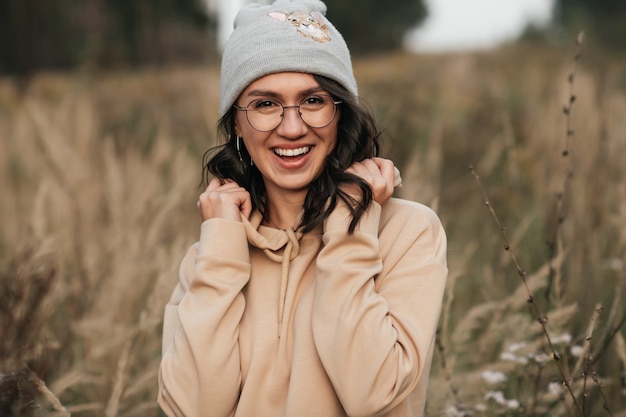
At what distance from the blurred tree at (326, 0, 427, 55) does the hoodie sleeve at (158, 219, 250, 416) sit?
24999 millimetres

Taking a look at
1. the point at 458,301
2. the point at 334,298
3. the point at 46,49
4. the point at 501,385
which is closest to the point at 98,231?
the point at 458,301

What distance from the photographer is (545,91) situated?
7.28 meters

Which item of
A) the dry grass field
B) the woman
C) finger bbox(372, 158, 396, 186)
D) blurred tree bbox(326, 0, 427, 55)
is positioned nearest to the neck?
the woman

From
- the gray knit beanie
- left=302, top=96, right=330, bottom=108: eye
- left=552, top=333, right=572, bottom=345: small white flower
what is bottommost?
left=552, top=333, right=572, bottom=345: small white flower

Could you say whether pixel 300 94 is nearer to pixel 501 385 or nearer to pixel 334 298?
pixel 334 298

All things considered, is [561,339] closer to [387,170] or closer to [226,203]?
[387,170]

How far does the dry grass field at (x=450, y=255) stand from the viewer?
2631 mm

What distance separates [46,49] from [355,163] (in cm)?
2298

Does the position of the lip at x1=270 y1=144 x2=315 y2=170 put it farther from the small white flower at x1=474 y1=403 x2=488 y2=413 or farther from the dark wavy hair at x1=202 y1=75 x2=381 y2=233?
the small white flower at x1=474 y1=403 x2=488 y2=413

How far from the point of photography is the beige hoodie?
1869mm

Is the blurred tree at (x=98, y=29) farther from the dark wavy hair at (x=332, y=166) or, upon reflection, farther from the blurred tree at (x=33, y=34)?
the dark wavy hair at (x=332, y=166)

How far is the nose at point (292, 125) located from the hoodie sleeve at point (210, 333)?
0.98 feet

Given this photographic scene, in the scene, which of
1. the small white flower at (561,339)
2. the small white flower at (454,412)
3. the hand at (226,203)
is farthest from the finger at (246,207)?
the small white flower at (561,339)

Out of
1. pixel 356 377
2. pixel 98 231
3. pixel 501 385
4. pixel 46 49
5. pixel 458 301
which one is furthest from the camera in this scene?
pixel 46 49
